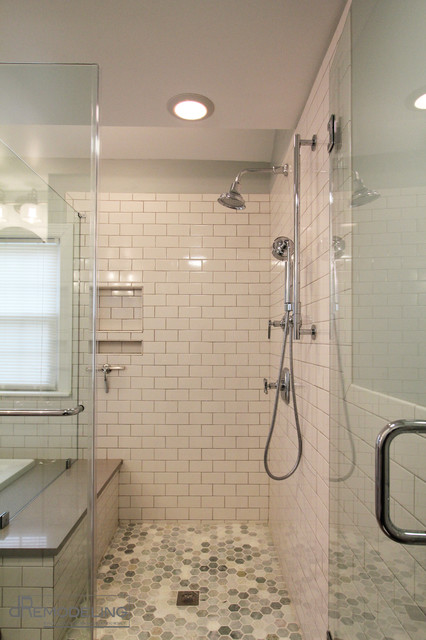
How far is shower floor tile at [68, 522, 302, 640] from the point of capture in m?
1.77

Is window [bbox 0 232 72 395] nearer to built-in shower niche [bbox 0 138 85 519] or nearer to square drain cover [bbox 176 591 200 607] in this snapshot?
built-in shower niche [bbox 0 138 85 519]

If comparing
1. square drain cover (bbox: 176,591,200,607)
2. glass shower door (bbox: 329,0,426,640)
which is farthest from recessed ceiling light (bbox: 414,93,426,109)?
square drain cover (bbox: 176,591,200,607)

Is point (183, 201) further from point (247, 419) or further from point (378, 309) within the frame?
point (378, 309)

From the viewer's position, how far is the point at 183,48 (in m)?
1.38

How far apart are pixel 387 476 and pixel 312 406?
974mm

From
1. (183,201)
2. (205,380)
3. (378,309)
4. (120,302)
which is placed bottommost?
(205,380)

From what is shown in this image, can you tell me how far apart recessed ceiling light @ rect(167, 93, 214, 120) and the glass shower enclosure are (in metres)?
0.49

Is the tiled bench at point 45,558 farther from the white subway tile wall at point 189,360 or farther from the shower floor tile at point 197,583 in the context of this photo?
the white subway tile wall at point 189,360

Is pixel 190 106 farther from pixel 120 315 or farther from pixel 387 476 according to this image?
pixel 387 476

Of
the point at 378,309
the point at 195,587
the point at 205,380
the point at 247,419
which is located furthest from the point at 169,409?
the point at 378,309

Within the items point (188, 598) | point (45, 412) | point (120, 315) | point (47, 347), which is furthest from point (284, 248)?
point (188, 598)

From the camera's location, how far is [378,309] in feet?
2.72

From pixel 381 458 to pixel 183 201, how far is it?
2.62 m

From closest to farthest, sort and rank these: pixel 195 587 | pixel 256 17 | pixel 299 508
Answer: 1. pixel 256 17
2. pixel 299 508
3. pixel 195 587
